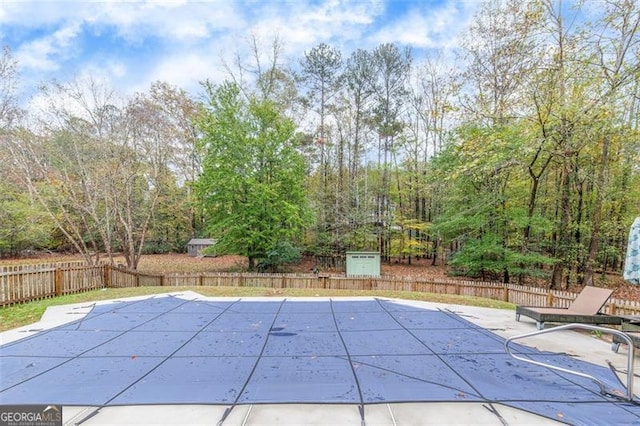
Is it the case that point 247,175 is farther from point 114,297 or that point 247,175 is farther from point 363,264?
point 114,297

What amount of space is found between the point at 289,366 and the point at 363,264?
7.92m

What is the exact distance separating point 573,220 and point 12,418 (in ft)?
44.9

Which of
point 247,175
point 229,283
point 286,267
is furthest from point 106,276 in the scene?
point 286,267

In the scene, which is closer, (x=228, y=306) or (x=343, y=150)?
(x=228, y=306)

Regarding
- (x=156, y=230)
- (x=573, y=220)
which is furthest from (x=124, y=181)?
(x=573, y=220)

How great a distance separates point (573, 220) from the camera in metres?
9.99

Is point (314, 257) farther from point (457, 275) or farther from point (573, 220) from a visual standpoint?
point (573, 220)

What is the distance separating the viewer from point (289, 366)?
3.06m

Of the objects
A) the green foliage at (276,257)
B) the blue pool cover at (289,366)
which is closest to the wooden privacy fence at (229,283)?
the green foliage at (276,257)

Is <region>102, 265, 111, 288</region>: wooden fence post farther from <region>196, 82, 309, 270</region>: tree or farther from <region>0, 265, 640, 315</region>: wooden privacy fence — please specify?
<region>196, 82, 309, 270</region>: tree

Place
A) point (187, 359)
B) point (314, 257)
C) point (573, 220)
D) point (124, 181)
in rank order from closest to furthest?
point (187, 359) < point (573, 220) < point (124, 181) < point (314, 257)

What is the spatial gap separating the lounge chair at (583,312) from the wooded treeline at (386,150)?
332cm

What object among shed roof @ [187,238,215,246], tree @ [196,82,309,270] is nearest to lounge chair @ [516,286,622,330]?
tree @ [196,82,309,270]

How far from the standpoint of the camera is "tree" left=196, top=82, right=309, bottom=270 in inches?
408
